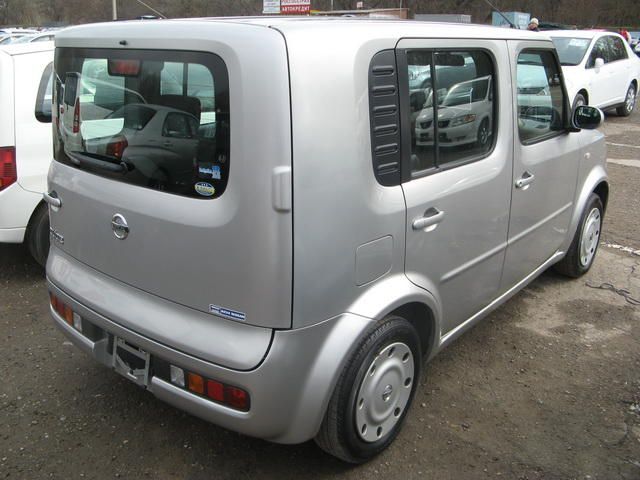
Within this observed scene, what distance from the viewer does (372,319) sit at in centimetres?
226

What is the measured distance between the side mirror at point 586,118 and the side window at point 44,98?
3.54 m

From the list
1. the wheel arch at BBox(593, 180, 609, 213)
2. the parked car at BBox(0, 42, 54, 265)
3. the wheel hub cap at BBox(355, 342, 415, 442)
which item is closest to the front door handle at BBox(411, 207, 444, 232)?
the wheel hub cap at BBox(355, 342, 415, 442)

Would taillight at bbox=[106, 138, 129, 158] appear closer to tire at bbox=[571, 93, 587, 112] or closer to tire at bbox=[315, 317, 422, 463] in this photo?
tire at bbox=[315, 317, 422, 463]

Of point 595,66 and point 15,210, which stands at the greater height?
point 595,66

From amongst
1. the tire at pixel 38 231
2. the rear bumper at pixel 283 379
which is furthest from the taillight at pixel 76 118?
the tire at pixel 38 231

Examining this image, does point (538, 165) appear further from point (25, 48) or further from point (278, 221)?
point (25, 48)

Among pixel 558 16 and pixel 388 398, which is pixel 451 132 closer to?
pixel 388 398

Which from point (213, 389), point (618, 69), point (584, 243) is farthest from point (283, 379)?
point (618, 69)

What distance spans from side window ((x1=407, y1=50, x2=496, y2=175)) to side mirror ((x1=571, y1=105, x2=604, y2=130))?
3.42ft

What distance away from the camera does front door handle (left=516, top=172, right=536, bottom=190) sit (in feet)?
10.5

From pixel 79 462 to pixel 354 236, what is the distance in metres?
1.58

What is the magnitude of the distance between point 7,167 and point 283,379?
3017mm

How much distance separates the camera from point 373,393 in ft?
8.00

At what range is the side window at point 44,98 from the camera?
423cm
